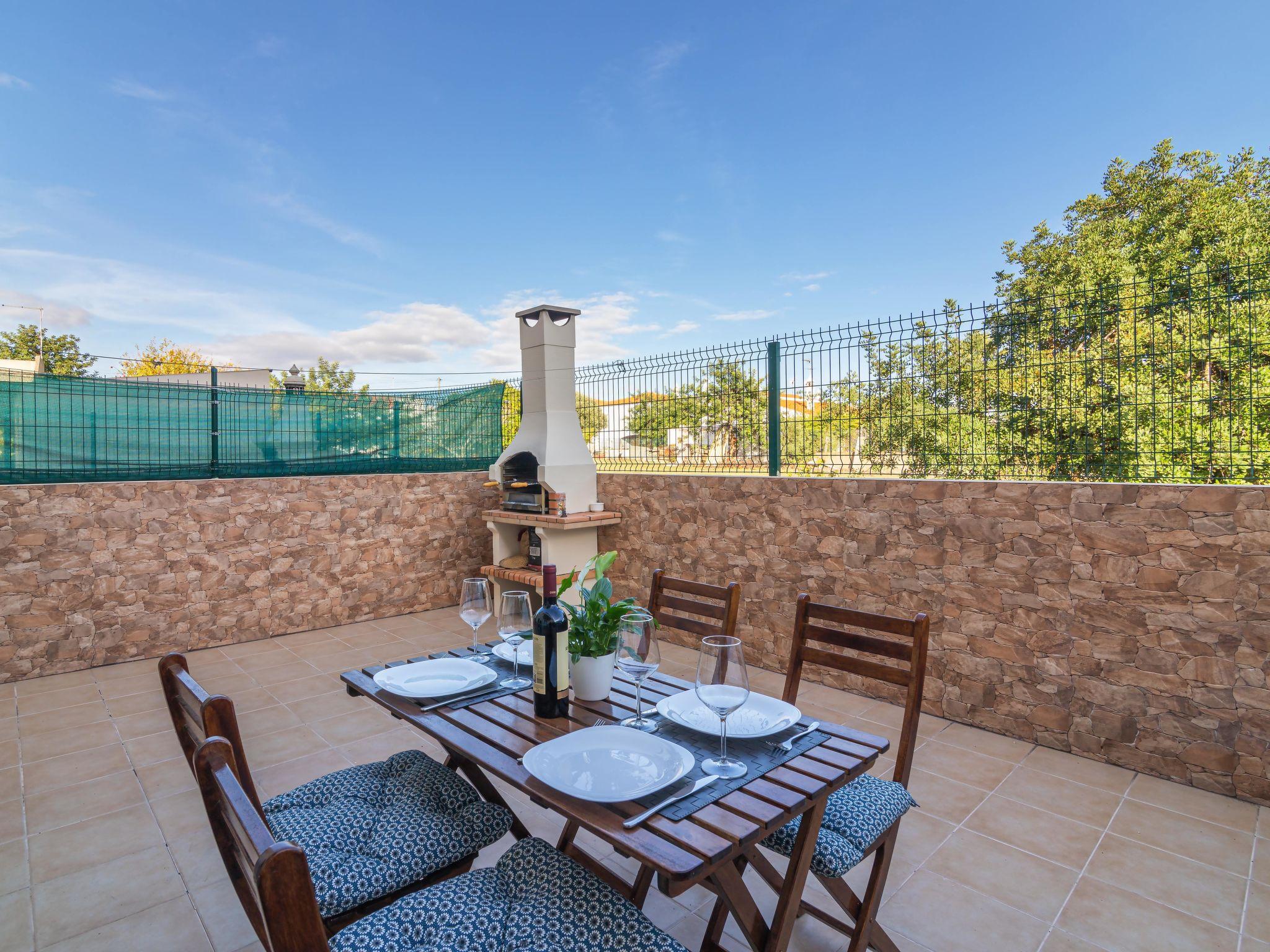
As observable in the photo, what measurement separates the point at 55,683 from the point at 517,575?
3.11 meters

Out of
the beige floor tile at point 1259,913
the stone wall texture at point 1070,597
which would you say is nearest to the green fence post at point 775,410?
the stone wall texture at point 1070,597

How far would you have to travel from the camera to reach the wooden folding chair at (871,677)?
5.45ft

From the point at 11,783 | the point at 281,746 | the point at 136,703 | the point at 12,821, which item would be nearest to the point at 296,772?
the point at 281,746

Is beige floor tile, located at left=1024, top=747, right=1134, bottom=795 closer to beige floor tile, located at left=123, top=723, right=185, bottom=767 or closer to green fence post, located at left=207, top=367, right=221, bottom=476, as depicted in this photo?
beige floor tile, located at left=123, top=723, right=185, bottom=767

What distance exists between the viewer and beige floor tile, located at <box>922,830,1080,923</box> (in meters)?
2.01

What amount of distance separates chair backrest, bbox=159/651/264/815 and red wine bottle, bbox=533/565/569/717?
0.62 meters

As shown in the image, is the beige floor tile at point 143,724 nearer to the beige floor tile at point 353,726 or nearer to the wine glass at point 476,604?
the beige floor tile at point 353,726

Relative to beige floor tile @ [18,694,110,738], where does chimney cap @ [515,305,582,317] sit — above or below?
above

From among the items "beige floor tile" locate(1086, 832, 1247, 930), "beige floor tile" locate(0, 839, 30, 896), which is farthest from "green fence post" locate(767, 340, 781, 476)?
"beige floor tile" locate(0, 839, 30, 896)

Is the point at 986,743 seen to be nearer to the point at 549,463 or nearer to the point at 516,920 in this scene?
the point at 516,920

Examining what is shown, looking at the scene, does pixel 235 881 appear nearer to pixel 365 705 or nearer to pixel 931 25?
pixel 365 705

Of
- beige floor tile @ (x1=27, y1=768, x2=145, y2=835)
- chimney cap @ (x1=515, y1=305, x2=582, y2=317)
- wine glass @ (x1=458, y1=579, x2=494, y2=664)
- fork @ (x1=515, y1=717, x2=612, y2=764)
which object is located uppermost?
chimney cap @ (x1=515, y1=305, x2=582, y2=317)

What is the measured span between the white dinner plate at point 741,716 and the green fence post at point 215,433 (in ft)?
16.3

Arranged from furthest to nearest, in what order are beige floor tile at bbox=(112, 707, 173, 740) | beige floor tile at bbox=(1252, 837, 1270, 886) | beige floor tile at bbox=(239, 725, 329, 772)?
beige floor tile at bbox=(112, 707, 173, 740) < beige floor tile at bbox=(239, 725, 329, 772) < beige floor tile at bbox=(1252, 837, 1270, 886)
